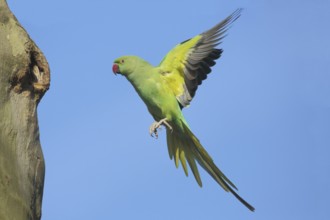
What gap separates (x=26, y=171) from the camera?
11.1 ft

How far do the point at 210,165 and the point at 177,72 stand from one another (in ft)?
3.24

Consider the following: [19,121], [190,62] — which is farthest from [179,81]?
[19,121]

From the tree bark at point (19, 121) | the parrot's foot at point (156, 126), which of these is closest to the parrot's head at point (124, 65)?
the parrot's foot at point (156, 126)

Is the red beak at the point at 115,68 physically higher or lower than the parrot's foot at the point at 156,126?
higher

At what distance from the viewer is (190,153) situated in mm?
6504

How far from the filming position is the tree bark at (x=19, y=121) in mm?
3260

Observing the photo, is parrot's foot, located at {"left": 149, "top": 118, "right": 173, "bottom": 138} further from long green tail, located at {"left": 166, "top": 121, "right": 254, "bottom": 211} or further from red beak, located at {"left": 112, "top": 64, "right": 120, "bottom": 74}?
red beak, located at {"left": 112, "top": 64, "right": 120, "bottom": 74}

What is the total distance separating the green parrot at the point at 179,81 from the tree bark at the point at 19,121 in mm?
2576

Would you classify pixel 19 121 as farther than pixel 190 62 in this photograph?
No

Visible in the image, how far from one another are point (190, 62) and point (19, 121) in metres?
3.18

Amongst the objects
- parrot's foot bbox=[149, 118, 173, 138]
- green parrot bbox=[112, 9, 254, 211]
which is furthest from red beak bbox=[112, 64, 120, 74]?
parrot's foot bbox=[149, 118, 173, 138]

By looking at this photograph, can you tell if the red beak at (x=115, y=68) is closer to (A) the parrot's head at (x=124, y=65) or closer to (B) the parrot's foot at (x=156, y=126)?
(A) the parrot's head at (x=124, y=65)

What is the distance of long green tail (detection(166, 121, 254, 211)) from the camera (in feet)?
19.9

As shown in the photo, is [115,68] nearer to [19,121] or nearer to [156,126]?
[156,126]
